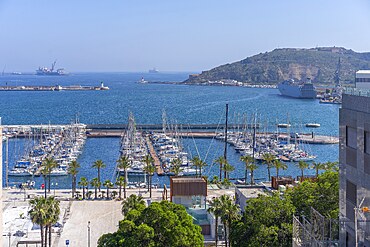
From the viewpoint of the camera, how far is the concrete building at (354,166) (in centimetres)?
1547

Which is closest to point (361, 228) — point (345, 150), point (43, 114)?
point (345, 150)

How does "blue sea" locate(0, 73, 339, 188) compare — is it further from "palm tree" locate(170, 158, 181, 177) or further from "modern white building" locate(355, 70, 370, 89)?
"modern white building" locate(355, 70, 370, 89)

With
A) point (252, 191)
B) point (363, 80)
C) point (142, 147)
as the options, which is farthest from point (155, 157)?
point (363, 80)

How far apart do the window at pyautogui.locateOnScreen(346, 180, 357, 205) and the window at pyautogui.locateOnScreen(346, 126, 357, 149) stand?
1089 mm

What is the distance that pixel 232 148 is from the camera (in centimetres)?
7638

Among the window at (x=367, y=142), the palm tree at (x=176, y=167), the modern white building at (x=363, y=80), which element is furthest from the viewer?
the palm tree at (x=176, y=167)

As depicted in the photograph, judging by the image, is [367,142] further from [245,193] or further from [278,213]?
[245,193]

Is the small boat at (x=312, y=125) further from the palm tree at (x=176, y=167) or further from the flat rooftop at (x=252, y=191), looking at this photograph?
the flat rooftop at (x=252, y=191)

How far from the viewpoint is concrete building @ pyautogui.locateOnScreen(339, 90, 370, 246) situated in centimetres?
1547

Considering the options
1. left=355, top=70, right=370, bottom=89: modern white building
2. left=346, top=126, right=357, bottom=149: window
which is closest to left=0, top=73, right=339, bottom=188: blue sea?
left=355, top=70, right=370, bottom=89: modern white building

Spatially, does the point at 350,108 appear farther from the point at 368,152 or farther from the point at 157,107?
the point at 157,107

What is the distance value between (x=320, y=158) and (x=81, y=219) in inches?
1595

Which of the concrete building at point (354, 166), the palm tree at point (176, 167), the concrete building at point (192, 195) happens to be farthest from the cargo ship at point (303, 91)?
the concrete building at point (354, 166)

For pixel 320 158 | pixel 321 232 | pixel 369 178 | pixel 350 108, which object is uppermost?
pixel 350 108
